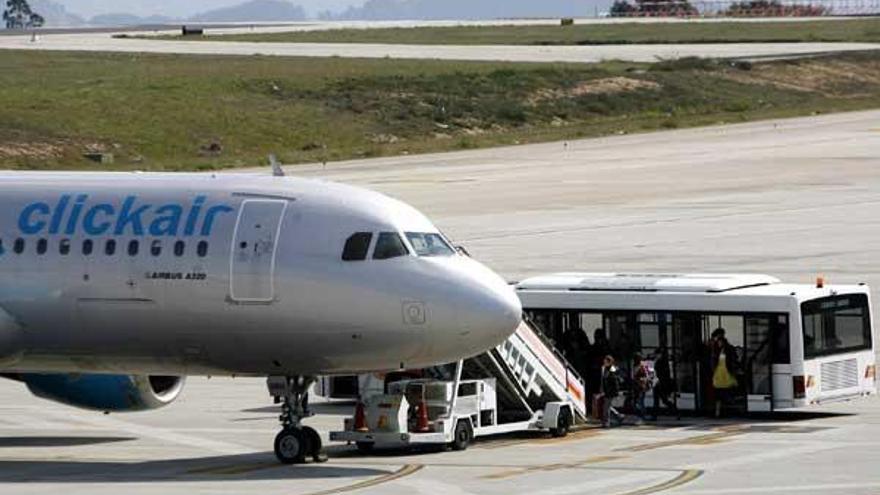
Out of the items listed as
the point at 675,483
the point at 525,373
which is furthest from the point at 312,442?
the point at 675,483

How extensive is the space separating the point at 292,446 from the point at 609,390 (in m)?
7.77

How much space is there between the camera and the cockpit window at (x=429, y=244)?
3628cm

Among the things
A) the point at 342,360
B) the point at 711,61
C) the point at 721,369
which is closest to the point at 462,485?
the point at 342,360

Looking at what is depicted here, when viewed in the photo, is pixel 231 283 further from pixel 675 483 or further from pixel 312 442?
pixel 675 483

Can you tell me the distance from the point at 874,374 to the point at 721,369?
3.80 m

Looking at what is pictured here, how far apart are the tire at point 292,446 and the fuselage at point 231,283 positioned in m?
1.00

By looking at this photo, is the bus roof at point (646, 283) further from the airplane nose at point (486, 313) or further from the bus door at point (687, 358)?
the airplane nose at point (486, 313)

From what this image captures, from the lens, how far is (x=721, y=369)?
43.5 meters

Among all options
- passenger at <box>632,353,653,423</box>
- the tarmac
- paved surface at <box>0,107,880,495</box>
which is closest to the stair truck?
paved surface at <box>0,107,880,495</box>

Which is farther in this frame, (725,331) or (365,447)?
(725,331)

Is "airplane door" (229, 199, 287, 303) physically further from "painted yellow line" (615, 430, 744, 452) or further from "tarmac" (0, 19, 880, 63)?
"tarmac" (0, 19, 880, 63)

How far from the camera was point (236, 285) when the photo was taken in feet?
119

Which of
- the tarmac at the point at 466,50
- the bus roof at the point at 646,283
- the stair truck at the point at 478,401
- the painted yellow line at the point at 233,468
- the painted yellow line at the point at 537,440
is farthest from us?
the tarmac at the point at 466,50

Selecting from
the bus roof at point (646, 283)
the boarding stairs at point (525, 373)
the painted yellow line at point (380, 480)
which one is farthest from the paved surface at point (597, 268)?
the bus roof at point (646, 283)
